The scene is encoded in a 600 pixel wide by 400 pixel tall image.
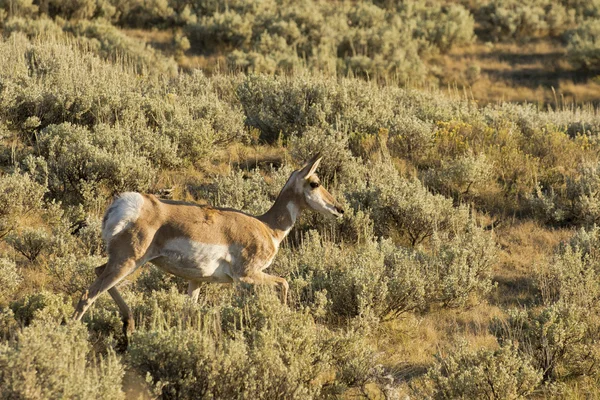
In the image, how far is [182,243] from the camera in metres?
7.41

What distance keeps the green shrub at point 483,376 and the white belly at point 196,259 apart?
226cm

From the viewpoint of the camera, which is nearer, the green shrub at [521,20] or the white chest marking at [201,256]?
A: the white chest marking at [201,256]

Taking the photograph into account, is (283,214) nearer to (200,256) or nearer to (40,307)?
(200,256)

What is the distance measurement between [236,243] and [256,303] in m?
0.80

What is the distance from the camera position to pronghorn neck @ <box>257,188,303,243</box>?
27.9 ft

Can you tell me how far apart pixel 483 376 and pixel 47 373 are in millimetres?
3535

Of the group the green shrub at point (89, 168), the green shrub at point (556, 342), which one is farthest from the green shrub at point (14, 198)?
the green shrub at point (556, 342)

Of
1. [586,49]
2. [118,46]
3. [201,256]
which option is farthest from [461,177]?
[586,49]

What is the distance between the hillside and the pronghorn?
244mm

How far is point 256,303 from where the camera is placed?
728cm

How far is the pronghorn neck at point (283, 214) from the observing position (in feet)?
27.9

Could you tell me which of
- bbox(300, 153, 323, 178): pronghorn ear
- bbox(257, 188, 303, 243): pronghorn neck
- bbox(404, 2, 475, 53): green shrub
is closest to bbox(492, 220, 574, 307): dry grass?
bbox(257, 188, 303, 243): pronghorn neck

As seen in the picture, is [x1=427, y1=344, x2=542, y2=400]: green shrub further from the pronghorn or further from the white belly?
the white belly

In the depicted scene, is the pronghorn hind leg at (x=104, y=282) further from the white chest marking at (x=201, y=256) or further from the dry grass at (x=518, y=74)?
the dry grass at (x=518, y=74)
